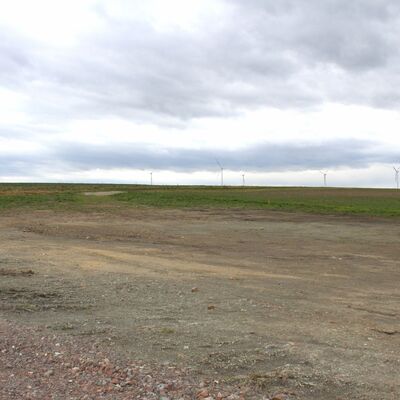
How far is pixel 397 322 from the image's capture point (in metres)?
7.91

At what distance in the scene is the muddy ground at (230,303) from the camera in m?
5.64

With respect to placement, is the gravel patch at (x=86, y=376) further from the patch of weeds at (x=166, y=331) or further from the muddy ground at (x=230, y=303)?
the patch of weeds at (x=166, y=331)

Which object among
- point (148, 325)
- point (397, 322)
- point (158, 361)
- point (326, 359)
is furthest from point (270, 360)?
point (397, 322)

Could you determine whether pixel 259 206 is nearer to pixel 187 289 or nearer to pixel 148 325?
pixel 187 289

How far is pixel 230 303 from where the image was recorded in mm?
8820

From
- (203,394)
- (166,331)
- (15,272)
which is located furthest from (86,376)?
(15,272)

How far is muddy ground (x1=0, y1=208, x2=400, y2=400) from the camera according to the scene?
5641 mm

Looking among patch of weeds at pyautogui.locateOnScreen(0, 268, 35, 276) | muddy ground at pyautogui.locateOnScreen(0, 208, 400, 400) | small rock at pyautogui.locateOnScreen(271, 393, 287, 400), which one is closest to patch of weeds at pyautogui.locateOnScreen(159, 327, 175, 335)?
muddy ground at pyautogui.locateOnScreen(0, 208, 400, 400)

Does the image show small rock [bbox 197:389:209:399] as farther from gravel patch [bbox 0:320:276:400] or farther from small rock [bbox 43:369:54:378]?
small rock [bbox 43:369:54:378]

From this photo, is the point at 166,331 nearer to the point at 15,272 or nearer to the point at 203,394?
the point at 203,394

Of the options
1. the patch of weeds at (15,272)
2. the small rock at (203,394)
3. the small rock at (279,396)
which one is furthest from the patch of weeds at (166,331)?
the patch of weeds at (15,272)

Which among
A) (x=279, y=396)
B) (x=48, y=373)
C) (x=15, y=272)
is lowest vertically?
(x=279, y=396)

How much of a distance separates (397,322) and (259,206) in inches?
1317

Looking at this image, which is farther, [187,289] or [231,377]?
[187,289]
